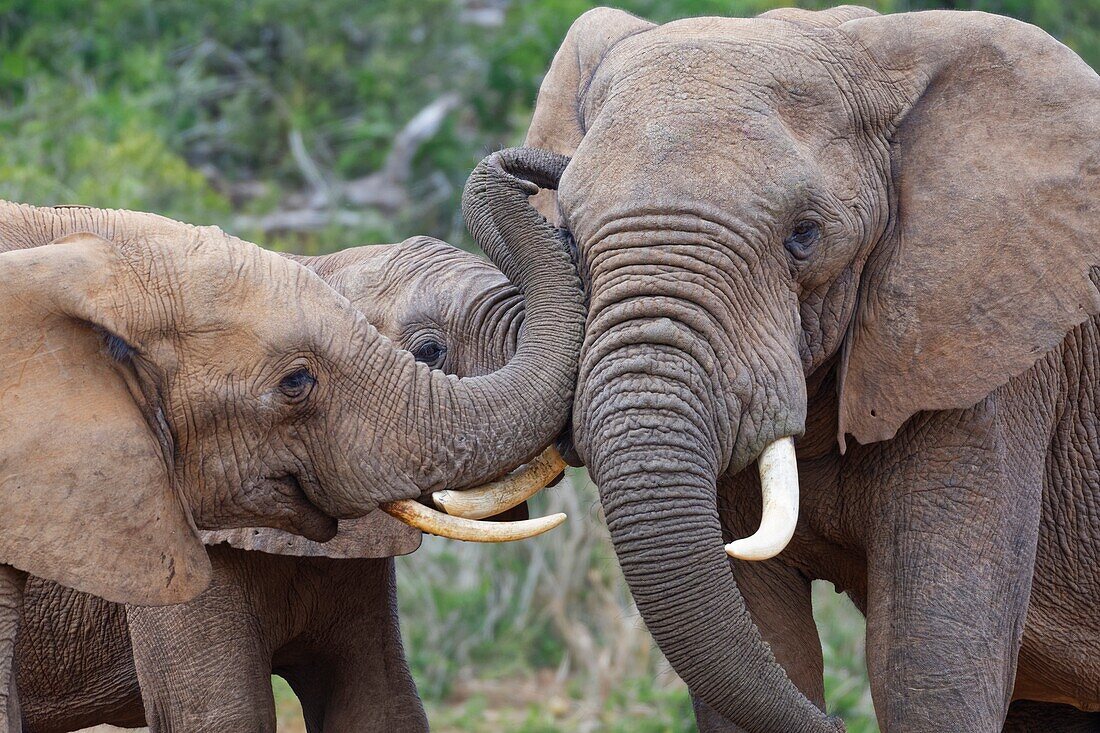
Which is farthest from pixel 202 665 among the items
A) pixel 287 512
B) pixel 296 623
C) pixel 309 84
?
pixel 309 84

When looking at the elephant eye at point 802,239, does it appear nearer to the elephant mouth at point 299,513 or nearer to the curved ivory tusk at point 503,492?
the curved ivory tusk at point 503,492

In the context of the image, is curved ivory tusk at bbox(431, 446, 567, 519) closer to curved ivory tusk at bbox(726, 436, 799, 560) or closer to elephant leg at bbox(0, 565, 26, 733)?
curved ivory tusk at bbox(726, 436, 799, 560)

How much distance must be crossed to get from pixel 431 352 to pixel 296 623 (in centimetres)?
83

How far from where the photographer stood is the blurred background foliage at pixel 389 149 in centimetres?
770

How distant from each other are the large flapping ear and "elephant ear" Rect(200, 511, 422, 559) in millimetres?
894

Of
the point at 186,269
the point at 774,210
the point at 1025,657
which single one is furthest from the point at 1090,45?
the point at 186,269

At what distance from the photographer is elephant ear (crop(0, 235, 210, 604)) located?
136 inches

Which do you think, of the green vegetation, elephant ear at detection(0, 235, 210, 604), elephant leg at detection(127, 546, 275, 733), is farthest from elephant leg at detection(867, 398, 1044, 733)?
the green vegetation

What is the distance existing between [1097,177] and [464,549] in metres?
4.66

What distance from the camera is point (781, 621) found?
4.60 meters

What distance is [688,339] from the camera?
371 cm

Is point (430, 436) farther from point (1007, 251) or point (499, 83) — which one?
point (499, 83)

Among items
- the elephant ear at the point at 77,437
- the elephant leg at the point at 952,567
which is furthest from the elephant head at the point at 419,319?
the elephant leg at the point at 952,567

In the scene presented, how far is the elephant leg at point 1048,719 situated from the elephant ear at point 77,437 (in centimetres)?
298
